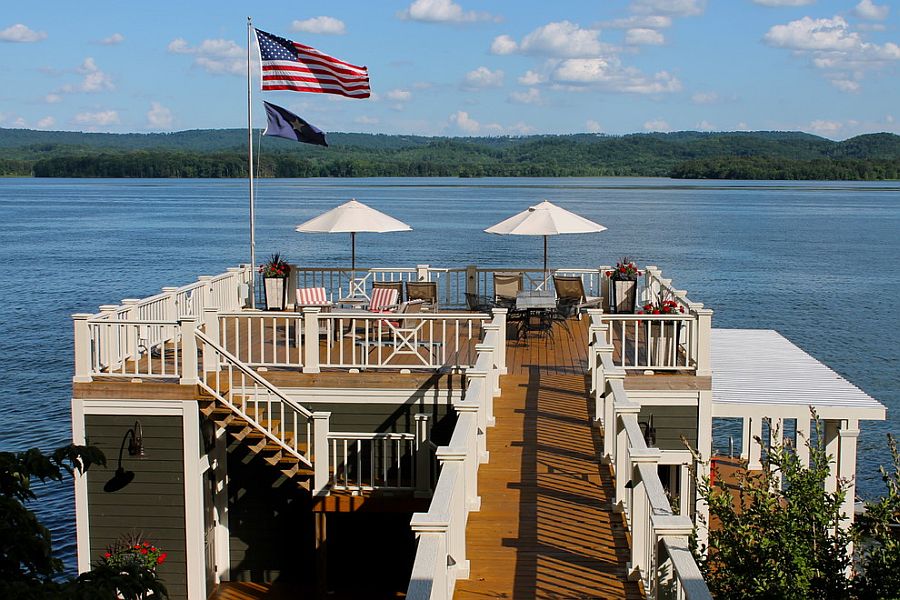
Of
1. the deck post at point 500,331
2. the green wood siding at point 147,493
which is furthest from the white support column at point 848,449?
the green wood siding at point 147,493

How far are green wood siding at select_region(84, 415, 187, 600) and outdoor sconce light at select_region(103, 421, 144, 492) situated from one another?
4 centimetres

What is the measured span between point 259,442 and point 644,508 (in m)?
6.05

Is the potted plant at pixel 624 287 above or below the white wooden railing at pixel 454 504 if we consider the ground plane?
above

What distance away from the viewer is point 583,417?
36.2ft

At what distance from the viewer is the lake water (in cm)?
2870

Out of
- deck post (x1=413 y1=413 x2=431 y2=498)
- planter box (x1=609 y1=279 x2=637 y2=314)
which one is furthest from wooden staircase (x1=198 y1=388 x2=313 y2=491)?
planter box (x1=609 y1=279 x2=637 y2=314)

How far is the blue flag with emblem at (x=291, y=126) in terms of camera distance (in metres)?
18.0

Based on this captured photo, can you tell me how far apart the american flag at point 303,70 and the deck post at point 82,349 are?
7.06m

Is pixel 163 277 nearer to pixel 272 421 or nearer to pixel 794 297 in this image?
pixel 794 297

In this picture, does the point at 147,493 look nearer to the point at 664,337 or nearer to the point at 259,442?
the point at 259,442

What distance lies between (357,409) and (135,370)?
8.33ft

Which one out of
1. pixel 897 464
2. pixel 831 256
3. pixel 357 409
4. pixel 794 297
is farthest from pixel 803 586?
pixel 831 256

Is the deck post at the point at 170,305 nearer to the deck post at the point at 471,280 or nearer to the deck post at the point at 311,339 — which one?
the deck post at the point at 311,339

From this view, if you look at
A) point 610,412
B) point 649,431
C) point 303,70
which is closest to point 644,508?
point 610,412
